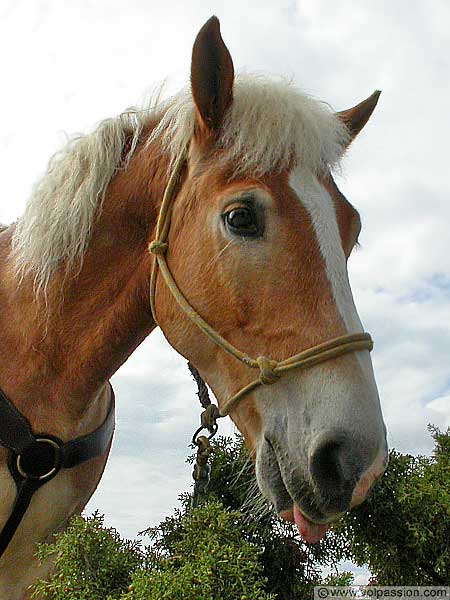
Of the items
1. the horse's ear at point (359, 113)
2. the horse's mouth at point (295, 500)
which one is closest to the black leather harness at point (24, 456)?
the horse's mouth at point (295, 500)

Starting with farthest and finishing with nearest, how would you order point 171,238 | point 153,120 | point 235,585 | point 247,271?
point 153,120 → point 171,238 → point 247,271 → point 235,585

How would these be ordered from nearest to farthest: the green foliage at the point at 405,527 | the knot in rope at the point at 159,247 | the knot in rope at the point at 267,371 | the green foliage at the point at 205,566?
the green foliage at the point at 205,566
the knot in rope at the point at 267,371
the green foliage at the point at 405,527
the knot in rope at the point at 159,247

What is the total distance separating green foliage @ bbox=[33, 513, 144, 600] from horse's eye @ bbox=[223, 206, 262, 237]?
932 mm

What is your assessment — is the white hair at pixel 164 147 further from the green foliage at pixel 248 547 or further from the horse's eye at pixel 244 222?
the green foliage at pixel 248 547

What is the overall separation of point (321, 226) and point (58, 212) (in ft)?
3.33

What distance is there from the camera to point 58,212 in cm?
227

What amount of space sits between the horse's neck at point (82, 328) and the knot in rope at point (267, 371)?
65 centimetres

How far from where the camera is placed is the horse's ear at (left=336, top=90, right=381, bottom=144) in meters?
2.50

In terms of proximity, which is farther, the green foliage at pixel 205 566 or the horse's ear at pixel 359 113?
the horse's ear at pixel 359 113

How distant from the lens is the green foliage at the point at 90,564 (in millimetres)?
1585

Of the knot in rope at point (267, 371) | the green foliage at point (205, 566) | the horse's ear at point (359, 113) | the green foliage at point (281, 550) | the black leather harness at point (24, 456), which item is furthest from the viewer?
the horse's ear at point (359, 113)

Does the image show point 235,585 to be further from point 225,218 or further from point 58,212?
point 58,212

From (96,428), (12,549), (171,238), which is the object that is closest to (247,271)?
(171,238)

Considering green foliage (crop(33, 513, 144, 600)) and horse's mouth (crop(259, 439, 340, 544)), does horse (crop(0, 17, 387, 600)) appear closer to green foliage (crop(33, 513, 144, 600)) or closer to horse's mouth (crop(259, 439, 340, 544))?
horse's mouth (crop(259, 439, 340, 544))
